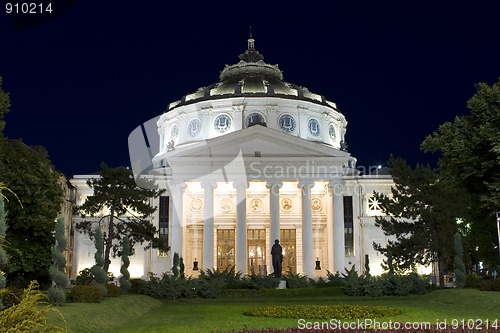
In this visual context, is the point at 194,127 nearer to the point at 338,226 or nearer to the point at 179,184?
the point at 179,184

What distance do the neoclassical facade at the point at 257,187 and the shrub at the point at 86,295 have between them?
2011cm

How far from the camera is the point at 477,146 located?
24.1 meters

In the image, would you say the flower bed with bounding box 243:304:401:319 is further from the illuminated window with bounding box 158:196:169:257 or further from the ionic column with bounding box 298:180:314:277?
the illuminated window with bounding box 158:196:169:257

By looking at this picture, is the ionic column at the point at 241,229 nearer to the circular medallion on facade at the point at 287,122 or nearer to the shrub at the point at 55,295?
the circular medallion on facade at the point at 287,122

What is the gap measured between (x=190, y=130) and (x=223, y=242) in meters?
17.0

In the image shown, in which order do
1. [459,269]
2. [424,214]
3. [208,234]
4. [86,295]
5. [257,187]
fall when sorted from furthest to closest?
[257,187] < [208,234] < [424,214] < [459,269] < [86,295]

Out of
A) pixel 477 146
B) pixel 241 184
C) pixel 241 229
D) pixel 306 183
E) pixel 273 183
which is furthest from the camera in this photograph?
pixel 306 183

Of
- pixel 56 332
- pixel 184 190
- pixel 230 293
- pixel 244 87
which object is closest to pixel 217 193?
pixel 184 190

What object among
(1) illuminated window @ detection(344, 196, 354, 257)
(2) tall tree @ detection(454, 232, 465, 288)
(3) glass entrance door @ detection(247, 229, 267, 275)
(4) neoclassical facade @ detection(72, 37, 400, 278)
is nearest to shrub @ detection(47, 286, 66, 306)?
(4) neoclassical facade @ detection(72, 37, 400, 278)

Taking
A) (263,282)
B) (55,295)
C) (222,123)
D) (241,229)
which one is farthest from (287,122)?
(55,295)

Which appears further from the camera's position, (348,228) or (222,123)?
(222,123)

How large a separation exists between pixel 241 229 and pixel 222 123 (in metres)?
19.8

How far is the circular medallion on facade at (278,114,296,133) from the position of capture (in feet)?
216

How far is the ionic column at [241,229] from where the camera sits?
160ft
